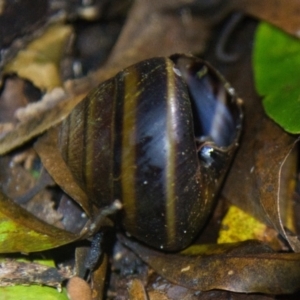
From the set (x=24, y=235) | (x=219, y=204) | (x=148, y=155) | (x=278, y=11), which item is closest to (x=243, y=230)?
(x=219, y=204)

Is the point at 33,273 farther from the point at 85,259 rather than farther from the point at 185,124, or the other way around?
the point at 185,124

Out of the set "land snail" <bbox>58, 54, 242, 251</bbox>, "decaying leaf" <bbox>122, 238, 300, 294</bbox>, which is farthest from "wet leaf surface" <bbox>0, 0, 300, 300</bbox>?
"land snail" <bbox>58, 54, 242, 251</bbox>

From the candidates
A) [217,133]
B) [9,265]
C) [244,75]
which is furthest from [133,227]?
[244,75]

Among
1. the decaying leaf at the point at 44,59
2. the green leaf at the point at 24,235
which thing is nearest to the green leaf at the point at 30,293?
the green leaf at the point at 24,235

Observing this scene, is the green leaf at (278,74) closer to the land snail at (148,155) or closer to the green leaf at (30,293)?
the land snail at (148,155)

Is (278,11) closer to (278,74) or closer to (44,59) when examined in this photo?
(278,74)

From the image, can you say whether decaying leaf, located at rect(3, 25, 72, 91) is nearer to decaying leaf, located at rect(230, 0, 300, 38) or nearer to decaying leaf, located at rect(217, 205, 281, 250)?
decaying leaf, located at rect(230, 0, 300, 38)
